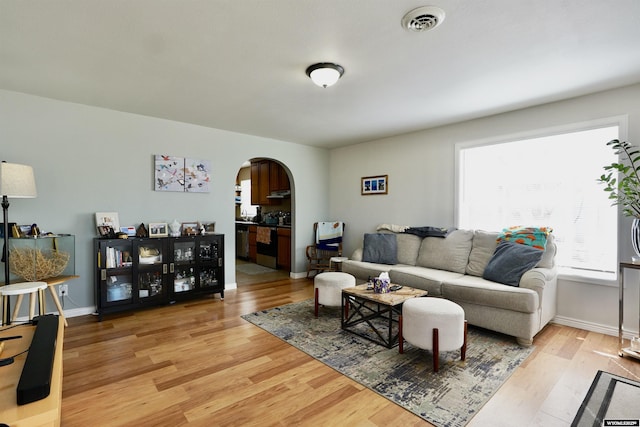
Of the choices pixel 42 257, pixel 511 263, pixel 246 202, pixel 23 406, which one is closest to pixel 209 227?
pixel 42 257

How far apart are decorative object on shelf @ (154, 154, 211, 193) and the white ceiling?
2.26 feet

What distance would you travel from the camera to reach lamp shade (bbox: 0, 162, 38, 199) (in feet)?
8.68

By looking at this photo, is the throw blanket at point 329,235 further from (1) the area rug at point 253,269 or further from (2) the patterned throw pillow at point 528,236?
(2) the patterned throw pillow at point 528,236

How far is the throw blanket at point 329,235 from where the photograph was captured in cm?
544

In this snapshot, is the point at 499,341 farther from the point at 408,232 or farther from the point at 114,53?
the point at 114,53

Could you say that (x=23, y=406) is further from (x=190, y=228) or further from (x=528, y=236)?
(x=528, y=236)

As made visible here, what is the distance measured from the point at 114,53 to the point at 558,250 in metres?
4.55

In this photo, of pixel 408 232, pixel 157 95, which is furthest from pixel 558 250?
pixel 157 95

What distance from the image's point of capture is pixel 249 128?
443cm

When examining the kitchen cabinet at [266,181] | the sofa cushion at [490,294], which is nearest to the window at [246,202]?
the kitchen cabinet at [266,181]

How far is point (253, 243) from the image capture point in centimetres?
703

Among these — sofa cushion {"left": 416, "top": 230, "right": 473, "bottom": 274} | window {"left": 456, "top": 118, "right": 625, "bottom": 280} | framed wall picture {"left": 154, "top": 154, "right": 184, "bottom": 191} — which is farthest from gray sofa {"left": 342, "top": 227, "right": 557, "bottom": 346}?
framed wall picture {"left": 154, "top": 154, "right": 184, "bottom": 191}

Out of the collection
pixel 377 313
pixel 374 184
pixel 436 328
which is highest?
pixel 374 184

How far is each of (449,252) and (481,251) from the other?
372 millimetres
